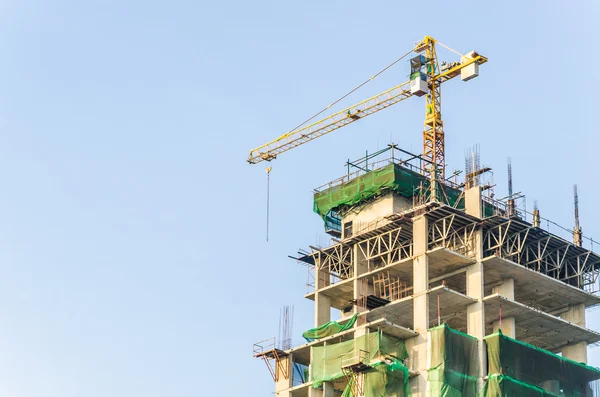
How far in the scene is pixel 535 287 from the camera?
453 feet

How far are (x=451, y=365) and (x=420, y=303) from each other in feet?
21.0

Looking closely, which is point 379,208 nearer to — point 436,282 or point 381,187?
point 381,187

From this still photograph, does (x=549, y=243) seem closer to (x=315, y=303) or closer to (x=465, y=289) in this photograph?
(x=465, y=289)

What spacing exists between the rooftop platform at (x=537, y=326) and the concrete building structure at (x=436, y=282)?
88 mm

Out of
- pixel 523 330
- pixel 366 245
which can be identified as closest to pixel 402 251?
pixel 366 245

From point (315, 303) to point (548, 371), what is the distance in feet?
73.2

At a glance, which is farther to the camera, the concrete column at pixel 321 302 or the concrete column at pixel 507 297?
the concrete column at pixel 321 302

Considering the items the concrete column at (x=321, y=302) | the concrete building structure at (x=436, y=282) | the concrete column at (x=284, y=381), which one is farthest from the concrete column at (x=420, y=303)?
the concrete column at (x=284, y=381)

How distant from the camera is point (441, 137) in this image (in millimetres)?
155375

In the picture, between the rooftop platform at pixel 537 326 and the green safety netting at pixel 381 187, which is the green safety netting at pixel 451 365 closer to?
the rooftop platform at pixel 537 326

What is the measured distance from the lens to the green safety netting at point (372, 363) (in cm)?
12925

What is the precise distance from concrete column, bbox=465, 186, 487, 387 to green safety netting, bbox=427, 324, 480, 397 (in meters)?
0.90

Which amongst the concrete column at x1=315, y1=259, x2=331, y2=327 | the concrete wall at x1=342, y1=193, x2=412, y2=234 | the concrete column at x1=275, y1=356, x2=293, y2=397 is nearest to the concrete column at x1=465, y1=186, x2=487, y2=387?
the concrete wall at x1=342, y1=193, x2=412, y2=234

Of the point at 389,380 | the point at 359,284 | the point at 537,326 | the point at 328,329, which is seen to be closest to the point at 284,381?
the point at 328,329
